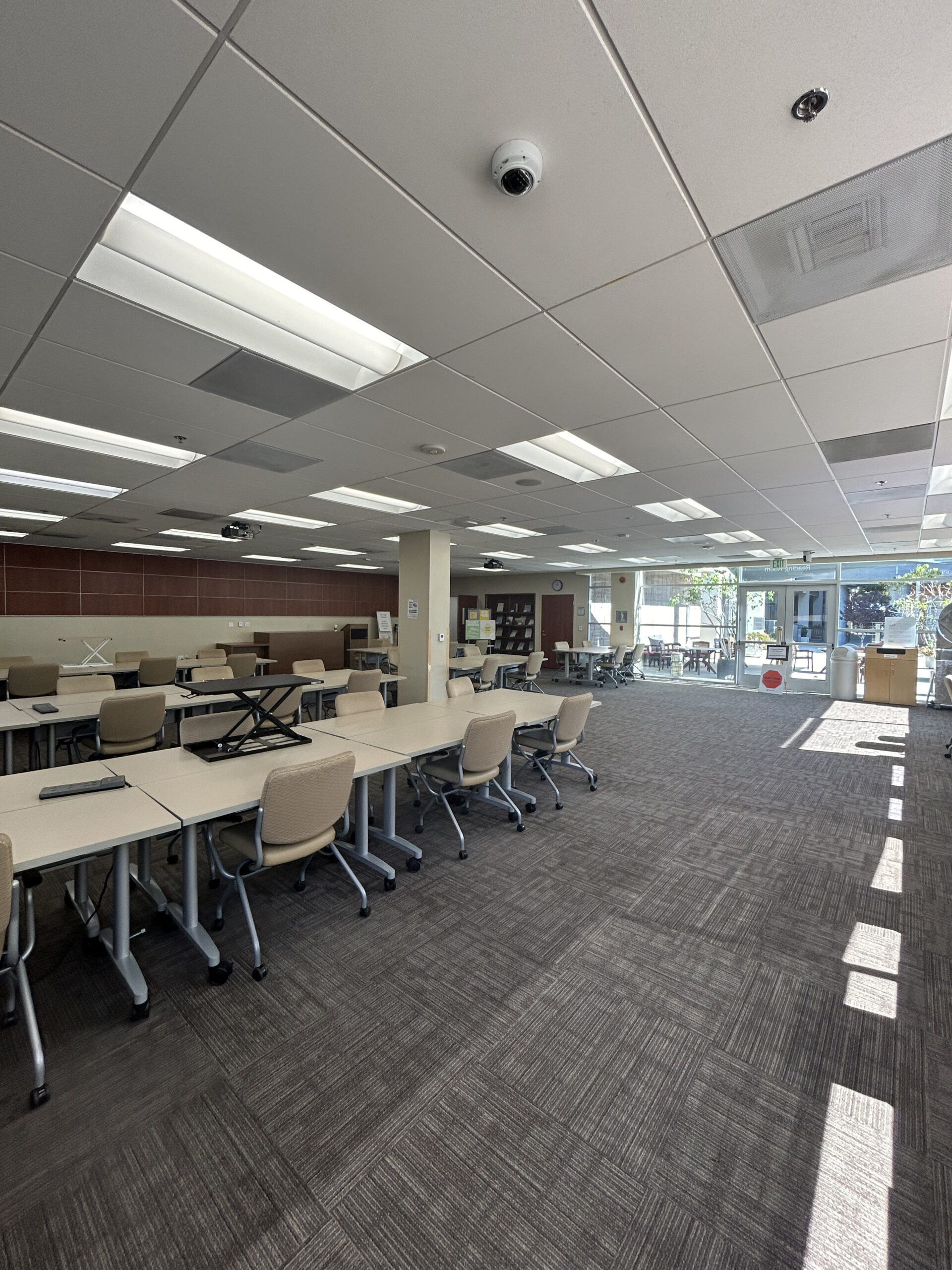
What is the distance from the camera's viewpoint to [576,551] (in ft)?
32.4

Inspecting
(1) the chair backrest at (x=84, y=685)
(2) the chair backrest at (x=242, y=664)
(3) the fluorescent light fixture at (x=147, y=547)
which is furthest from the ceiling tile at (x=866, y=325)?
(3) the fluorescent light fixture at (x=147, y=547)

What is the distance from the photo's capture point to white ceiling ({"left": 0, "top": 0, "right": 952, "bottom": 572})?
43.5 inches

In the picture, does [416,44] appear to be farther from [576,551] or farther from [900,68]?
[576,551]

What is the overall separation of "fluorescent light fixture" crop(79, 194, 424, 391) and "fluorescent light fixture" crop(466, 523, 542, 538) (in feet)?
14.6

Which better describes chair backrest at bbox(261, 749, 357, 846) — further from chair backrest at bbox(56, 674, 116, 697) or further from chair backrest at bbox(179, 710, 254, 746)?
chair backrest at bbox(56, 674, 116, 697)

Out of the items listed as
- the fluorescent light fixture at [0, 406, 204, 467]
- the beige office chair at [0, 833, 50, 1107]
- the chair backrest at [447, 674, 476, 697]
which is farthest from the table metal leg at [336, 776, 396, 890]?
the fluorescent light fixture at [0, 406, 204, 467]

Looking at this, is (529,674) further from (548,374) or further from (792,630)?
(548,374)

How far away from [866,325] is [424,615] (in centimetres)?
597

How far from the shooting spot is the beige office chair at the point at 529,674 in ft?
30.2

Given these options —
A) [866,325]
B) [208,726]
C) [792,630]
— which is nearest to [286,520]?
[208,726]

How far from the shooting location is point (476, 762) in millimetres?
3598

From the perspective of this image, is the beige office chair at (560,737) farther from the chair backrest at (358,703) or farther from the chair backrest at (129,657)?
the chair backrest at (129,657)

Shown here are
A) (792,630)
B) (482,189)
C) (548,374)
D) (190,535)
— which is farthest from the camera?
(792,630)

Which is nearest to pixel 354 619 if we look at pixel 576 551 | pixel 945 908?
pixel 576 551
